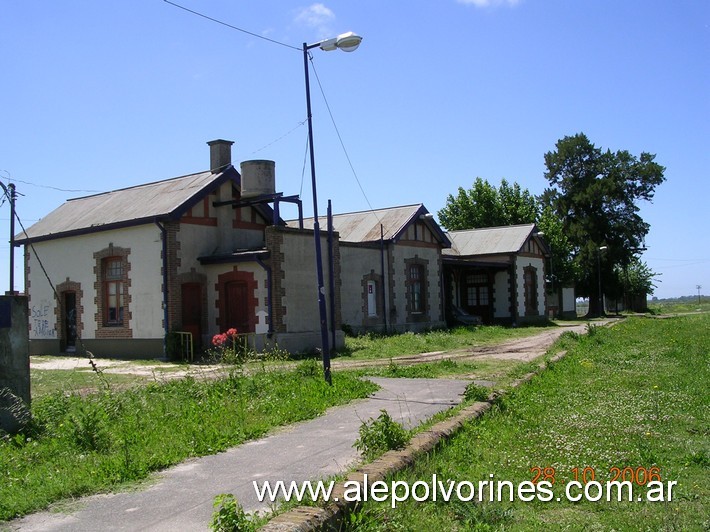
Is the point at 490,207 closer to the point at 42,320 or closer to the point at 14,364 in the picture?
the point at 42,320

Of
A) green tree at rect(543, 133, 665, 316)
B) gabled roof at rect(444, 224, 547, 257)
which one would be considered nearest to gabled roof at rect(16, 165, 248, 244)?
gabled roof at rect(444, 224, 547, 257)

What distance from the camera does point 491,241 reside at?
136 feet

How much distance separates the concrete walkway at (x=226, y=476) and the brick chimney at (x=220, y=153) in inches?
636

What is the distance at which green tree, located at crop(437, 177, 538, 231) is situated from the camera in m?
56.5

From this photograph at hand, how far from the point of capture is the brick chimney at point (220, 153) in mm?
24641

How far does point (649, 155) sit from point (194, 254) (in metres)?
43.1

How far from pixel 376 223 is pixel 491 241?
1193 cm

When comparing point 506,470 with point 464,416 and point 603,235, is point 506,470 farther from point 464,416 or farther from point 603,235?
point 603,235

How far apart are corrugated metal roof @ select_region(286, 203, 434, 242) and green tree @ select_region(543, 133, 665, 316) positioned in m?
23.2

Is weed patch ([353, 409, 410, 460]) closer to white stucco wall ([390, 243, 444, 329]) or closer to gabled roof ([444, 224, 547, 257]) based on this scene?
white stucco wall ([390, 243, 444, 329])

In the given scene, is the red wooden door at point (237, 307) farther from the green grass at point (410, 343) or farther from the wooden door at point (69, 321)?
the wooden door at point (69, 321)

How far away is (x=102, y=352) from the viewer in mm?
23453
